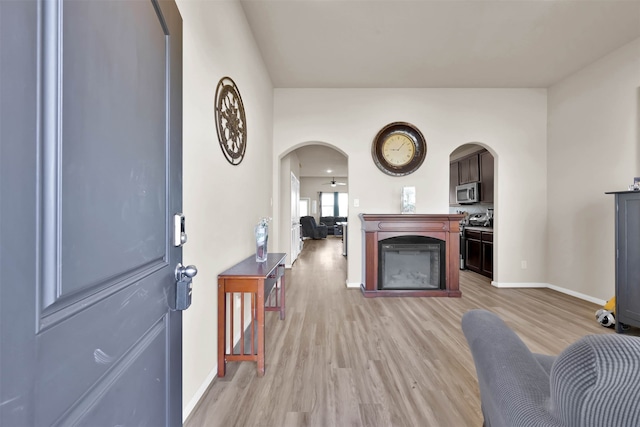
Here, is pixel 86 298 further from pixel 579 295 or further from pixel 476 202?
pixel 476 202

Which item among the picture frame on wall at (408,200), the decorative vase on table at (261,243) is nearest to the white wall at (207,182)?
the decorative vase on table at (261,243)

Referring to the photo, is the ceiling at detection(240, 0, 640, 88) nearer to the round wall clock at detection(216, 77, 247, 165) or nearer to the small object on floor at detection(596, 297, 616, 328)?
the round wall clock at detection(216, 77, 247, 165)

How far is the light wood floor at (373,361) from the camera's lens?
1.50m

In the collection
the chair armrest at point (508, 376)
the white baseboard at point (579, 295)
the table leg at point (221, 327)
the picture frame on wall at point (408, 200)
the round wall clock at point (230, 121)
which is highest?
the round wall clock at point (230, 121)

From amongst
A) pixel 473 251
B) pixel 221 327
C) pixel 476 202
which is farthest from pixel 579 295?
pixel 221 327

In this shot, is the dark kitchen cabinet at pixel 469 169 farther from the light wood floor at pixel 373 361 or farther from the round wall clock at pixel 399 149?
the light wood floor at pixel 373 361

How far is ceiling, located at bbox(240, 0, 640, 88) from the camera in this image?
2.48 m

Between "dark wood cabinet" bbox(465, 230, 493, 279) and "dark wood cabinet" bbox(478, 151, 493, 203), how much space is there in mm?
634

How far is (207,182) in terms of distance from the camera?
1703 millimetres

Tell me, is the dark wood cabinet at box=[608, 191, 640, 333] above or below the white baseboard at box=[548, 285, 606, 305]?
above

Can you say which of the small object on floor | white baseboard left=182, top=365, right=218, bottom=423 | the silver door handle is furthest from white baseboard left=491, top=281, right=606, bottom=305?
the silver door handle

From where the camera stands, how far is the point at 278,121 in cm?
403

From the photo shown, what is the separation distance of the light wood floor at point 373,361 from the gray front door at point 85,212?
0.96 m

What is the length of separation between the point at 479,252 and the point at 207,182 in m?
4.60
